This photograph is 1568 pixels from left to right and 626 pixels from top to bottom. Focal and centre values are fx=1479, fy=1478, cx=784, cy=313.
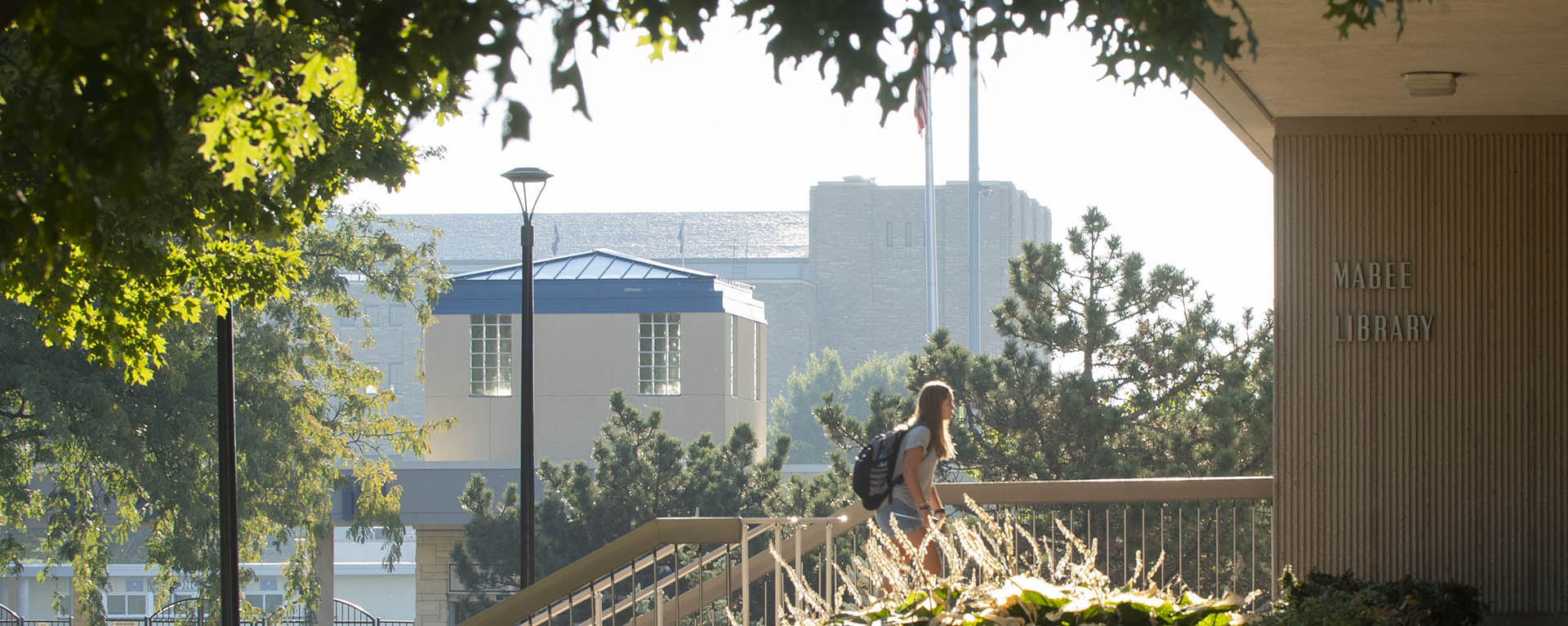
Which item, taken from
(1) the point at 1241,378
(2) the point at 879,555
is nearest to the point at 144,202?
(2) the point at 879,555

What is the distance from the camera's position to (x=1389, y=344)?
23.9 feet

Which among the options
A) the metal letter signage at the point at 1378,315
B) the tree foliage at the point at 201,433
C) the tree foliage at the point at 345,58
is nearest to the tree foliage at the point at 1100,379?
the tree foliage at the point at 201,433

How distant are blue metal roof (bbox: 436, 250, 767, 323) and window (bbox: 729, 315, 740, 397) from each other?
36cm

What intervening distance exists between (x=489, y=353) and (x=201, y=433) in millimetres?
7452

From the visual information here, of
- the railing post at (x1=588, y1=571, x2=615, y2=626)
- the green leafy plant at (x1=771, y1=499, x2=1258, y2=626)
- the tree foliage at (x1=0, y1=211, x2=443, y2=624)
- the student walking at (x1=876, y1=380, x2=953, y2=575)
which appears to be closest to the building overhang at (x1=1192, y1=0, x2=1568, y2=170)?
the green leafy plant at (x1=771, y1=499, x2=1258, y2=626)

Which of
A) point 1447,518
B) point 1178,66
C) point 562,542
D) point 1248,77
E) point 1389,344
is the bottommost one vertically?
point 562,542

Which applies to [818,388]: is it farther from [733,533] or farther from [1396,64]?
[733,533]

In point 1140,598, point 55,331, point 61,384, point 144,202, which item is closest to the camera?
point 1140,598

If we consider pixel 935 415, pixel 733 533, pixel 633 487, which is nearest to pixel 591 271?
pixel 633 487

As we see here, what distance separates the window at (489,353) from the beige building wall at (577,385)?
13 cm

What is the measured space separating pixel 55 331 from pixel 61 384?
45.5ft

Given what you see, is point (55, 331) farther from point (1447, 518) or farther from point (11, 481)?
point (11, 481)

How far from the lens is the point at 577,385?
1177 inches

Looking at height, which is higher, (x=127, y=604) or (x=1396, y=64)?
(x=1396, y=64)
